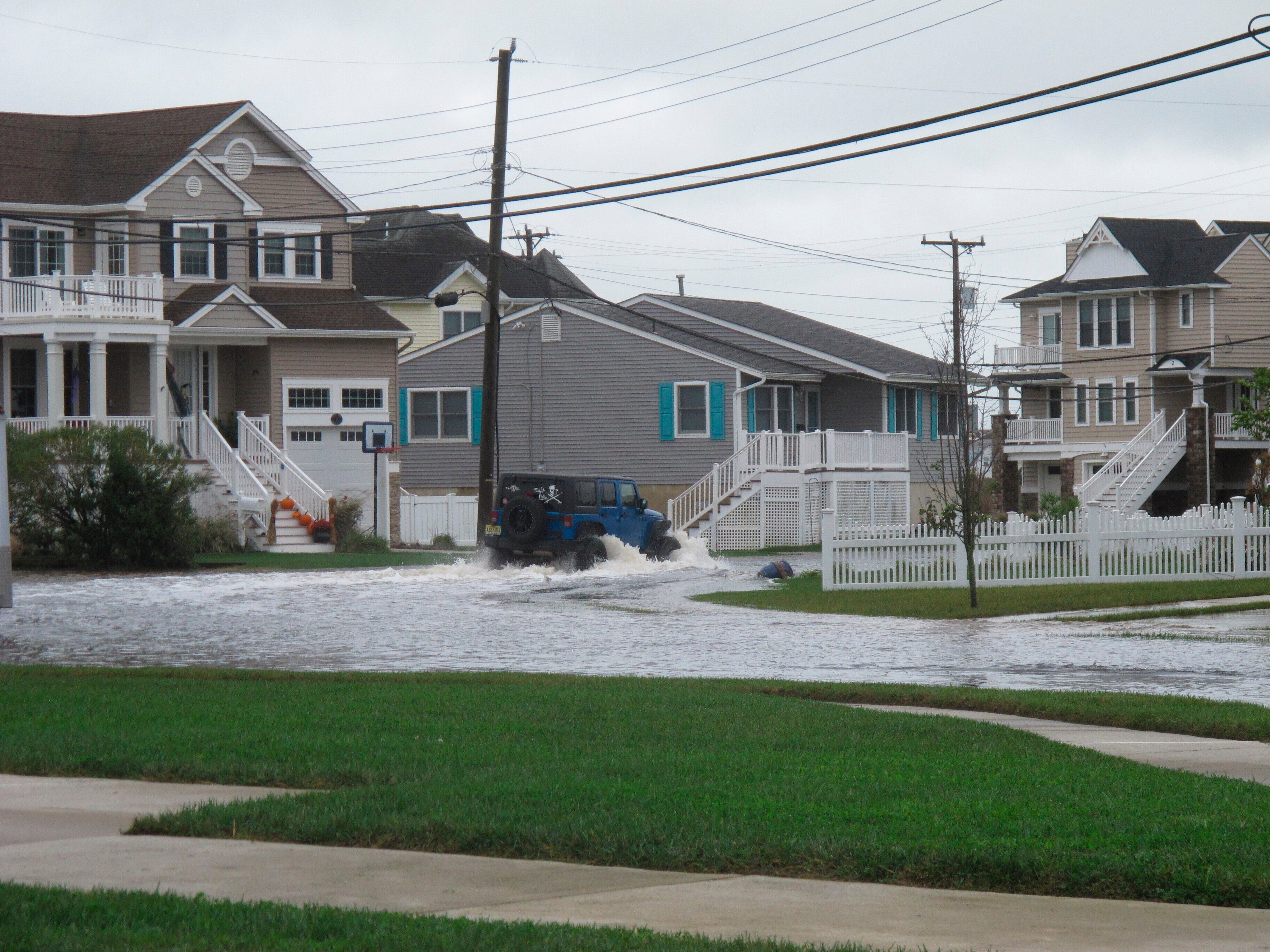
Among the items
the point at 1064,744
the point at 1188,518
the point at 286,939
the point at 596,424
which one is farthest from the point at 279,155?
the point at 286,939

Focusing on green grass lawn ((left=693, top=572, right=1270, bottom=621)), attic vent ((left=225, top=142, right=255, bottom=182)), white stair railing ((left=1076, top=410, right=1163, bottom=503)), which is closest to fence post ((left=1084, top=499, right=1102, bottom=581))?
green grass lawn ((left=693, top=572, right=1270, bottom=621))

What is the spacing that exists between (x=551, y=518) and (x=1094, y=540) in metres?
10.3

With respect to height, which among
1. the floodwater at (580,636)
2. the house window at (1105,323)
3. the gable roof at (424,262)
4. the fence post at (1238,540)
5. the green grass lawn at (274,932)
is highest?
the gable roof at (424,262)

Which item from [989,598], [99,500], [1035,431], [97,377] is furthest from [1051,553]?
[1035,431]

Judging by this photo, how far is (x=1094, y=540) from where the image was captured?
26562 millimetres

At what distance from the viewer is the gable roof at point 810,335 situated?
1873 inches

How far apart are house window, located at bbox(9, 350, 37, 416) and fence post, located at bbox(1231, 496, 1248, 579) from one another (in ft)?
95.6

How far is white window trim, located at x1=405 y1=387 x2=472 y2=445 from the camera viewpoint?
47406 mm

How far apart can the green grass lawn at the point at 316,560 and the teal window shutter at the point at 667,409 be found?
974cm

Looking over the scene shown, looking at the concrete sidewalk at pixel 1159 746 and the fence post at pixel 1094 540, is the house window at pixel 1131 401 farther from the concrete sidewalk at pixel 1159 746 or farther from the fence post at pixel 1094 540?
the concrete sidewalk at pixel 1159 746

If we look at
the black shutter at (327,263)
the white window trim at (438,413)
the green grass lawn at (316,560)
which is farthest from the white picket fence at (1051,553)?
the white window trim at (438,413)

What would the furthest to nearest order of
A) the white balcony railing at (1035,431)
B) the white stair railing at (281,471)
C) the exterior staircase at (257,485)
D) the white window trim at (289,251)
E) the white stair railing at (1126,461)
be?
the white balcony railing at (1035,431), the white stair railing at (1126,461), the white window trim at (289,251), the white stair railing at (281,471), the exterior staircase at (257,485)

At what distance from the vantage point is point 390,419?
4275 cm

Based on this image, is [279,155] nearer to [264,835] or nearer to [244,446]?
[244,446]
